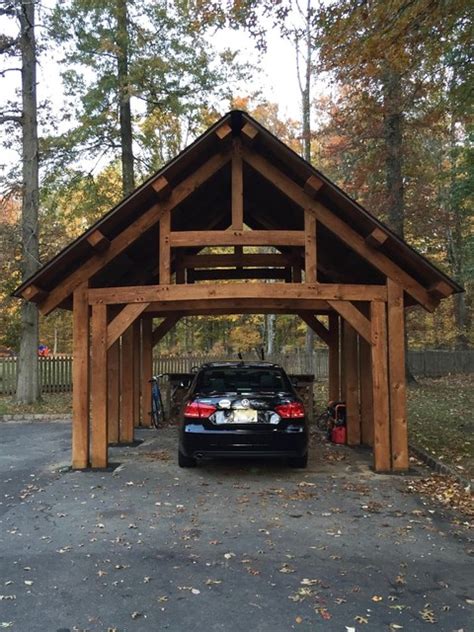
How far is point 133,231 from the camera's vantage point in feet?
26.4

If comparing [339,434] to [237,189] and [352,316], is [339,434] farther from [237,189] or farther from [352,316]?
[237,189]

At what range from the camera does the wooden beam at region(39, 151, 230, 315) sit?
8023 mm

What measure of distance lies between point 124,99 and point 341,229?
12983 mm

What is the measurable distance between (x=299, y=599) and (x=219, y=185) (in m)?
7.53

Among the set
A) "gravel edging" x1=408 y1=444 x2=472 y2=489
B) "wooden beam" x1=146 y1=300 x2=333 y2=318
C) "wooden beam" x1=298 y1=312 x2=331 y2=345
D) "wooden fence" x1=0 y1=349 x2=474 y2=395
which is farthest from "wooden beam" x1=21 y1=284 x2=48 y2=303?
"wooden fence" x1=0 y1=349 x2=474 y2=395

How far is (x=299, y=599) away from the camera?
390cm

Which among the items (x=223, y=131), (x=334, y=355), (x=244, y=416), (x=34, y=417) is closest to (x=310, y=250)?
(x=223, y=131)

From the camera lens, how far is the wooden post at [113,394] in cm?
1055

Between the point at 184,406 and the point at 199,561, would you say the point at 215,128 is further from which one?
the point at 199,561

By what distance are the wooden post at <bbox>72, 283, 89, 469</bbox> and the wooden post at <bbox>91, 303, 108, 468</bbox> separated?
0.11m

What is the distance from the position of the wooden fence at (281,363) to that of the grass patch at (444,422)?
6486 mm

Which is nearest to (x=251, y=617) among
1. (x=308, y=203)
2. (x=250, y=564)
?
(x=250, y=564)

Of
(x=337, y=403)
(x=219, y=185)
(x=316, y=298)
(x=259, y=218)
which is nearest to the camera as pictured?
(x=316, y=298)

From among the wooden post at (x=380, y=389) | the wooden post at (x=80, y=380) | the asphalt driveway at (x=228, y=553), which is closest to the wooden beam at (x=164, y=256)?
the wooden post at (x=80, y=380)
